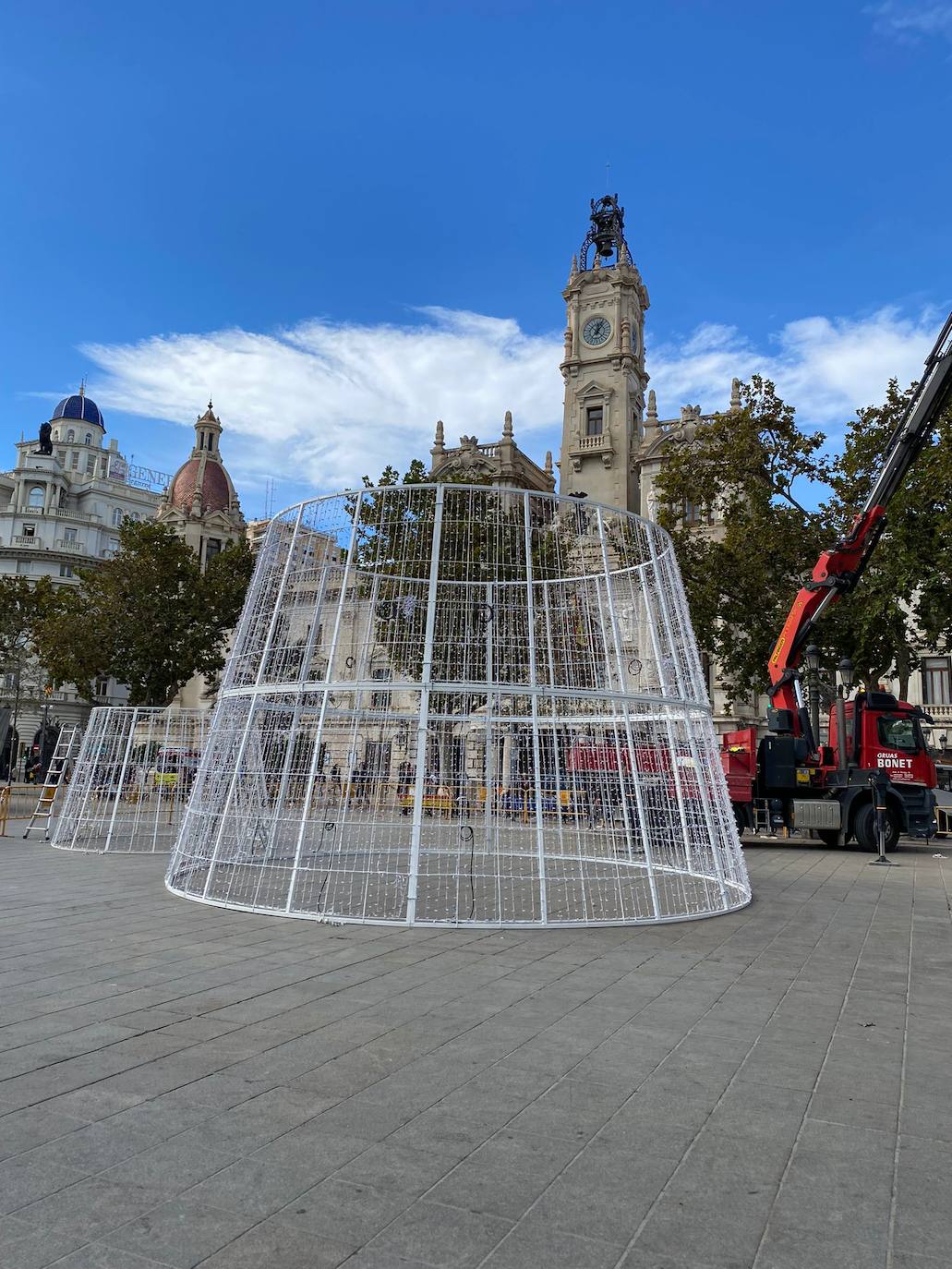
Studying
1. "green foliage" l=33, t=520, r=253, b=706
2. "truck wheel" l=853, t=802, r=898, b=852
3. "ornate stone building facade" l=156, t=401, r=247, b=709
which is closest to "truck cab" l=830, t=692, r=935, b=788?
"truck wheel" l=853, t=802, r=898, b=852

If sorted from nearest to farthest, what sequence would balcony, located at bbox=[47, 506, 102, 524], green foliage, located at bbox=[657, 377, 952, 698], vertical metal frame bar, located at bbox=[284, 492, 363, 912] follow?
vertical metal frame bar, located at bbox=[284, 492, 363, 912] → green foliage, located at bbox=[657, 377, 952, 698] → balcony, located at bbox=[47, 506, 102, 524]

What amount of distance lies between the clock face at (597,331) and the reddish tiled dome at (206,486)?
2959 cm

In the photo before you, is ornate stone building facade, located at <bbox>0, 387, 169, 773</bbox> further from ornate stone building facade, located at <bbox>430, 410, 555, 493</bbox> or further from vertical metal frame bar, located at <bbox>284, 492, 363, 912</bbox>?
vertical metal frame bar, located at <bbox>284, 492, 363, 912</bbox>

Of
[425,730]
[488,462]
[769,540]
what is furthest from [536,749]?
[488,462]

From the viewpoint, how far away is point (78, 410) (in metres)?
86.7

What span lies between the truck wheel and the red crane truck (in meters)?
0.02

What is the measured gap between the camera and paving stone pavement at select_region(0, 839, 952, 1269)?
3.13 metres

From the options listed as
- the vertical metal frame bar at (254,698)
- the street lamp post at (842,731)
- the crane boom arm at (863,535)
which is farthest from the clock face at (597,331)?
the vertical metal frame bar at (254,698)

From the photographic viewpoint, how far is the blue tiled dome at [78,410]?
8631cm

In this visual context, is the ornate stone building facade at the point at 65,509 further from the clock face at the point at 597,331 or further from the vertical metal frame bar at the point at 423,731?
the vertical metal frame bar at the point at 423,731

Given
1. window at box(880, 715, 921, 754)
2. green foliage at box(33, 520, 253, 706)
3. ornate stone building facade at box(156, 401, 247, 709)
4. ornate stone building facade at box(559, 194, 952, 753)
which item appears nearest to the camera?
window at box(880, 715, 921, 754)

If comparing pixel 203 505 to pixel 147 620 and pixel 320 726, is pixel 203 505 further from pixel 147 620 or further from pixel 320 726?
pixel 320 726

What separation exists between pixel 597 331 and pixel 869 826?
1479 inches

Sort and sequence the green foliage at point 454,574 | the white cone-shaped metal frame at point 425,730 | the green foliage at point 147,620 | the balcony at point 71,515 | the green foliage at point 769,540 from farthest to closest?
the balcony at point 71,515 → the green foliage at point 147,620 → the green foliage at point 769,540 → the green foliage at point 454,574 → the white cone-shaped metal frame at point 425,730
